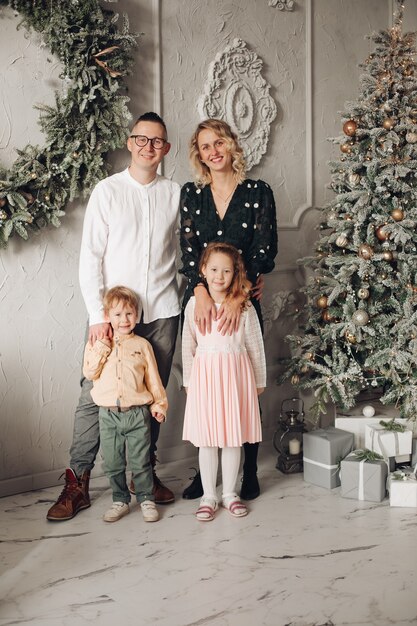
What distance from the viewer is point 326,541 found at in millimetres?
2781

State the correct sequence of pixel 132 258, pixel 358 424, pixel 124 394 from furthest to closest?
pixel 358 424
pixel 132 258
pixel 124 394

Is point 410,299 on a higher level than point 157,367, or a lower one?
higher

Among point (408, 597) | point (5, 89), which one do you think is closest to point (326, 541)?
point (408, 597)

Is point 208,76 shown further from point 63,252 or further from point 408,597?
point 408,597

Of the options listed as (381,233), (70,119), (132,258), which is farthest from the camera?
(381,233)

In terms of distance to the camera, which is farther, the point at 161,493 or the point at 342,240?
the point at 342,240

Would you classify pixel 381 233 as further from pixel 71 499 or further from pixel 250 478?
pixel 71 499

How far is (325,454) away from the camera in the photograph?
336 cm

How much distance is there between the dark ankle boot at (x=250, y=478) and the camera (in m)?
3.28

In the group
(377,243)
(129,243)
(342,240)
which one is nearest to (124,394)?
(129,243)

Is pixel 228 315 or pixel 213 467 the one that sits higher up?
pixel 228 315

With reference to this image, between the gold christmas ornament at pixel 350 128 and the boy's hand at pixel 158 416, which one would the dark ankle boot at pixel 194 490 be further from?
the gold christmas ornament at pixel 350 128

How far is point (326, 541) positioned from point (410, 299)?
116 centimetres

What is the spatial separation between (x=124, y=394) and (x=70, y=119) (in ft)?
3.93
